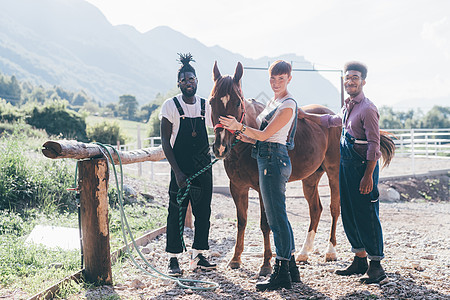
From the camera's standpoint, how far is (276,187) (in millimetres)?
3270

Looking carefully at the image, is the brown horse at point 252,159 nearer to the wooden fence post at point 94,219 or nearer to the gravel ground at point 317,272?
the gravel ground at point 317,272

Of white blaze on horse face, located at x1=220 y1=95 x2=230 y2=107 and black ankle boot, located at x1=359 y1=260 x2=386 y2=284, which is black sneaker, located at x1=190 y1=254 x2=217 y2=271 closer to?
black ankle boot, located at x1=359 y1=260 x2=386 y2=284

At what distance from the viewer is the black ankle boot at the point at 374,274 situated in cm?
345

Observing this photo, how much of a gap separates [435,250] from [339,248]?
47.6 inches

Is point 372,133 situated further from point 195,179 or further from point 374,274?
point 195,179

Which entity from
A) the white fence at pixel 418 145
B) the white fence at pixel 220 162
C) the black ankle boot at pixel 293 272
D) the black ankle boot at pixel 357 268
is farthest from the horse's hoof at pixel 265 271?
the white fence at pixel 220 162

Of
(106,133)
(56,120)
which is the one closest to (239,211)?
(56,120)

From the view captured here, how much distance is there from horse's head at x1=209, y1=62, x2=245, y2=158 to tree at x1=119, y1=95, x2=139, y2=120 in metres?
95.3

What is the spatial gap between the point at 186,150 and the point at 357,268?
2.02m

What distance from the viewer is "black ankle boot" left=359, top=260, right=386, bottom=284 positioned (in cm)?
345

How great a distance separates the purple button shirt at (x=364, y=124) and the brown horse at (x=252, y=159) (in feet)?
2.23

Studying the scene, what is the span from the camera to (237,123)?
312 cm

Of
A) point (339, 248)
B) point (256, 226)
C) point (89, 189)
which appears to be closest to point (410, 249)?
point (339, 248)

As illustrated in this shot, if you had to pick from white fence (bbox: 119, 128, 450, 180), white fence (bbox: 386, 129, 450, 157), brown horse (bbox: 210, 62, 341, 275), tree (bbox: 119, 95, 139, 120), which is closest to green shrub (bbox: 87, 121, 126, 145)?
white fence (bbox: 119, 128, 450, 180)
